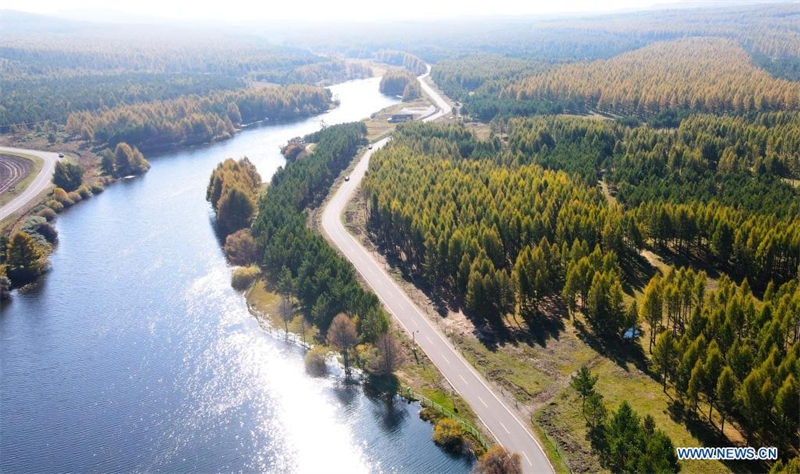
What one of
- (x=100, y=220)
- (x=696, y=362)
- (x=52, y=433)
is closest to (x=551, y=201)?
(x=696, y=362)

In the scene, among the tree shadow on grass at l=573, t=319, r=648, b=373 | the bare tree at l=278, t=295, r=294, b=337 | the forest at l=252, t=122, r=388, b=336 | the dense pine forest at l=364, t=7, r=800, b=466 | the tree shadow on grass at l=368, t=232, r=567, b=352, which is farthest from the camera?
the bare tree at l=278, t=295, r=294, b=337

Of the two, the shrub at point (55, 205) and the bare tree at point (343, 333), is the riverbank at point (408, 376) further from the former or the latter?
the shrub at point (55, 205)

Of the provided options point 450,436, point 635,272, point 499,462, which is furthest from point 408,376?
point 635,272

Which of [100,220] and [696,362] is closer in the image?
[696,362]

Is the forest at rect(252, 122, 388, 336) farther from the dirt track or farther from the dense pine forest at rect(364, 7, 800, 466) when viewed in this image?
the dirt track

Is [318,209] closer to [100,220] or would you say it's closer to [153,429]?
[100,220]

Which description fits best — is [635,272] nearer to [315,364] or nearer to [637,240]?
[637,240]

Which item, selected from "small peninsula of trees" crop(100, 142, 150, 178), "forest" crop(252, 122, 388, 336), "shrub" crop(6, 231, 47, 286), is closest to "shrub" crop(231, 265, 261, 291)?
"forest" crop(252, 122, 388, 336)
